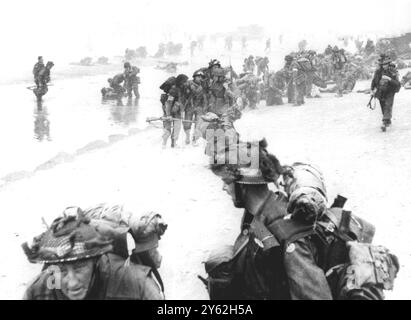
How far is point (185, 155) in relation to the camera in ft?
32.1

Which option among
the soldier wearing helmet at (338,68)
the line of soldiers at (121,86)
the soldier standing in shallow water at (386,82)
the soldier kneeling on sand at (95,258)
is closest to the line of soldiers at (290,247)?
the soldier kneeling on sand at (95,258)

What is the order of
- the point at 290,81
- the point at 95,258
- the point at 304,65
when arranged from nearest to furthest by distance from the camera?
the point at 95,258
the point at 304,65
the point at 290,81

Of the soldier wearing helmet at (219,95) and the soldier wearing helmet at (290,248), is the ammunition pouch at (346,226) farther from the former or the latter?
the soldier wearing helmet at (219,95)

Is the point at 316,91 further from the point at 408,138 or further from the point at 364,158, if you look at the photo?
the point at 364,158

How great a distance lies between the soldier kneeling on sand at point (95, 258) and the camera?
95.7 inches

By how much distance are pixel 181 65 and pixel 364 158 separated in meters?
28.0

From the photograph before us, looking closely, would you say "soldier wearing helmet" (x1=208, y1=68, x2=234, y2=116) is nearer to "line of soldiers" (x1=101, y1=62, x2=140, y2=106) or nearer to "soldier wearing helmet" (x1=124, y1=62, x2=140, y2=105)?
"line of soldiers" (x1=101, y1=62, x2=140, y2=106)

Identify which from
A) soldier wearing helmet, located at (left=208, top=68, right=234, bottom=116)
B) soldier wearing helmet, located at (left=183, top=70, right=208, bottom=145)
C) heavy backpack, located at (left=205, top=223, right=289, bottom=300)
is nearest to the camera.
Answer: heavy backpack, located at (left=205, top=223, right=289, bottom=300)

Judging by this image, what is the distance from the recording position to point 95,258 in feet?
8.26

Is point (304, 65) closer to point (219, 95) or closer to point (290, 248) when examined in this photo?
point (219, 95)

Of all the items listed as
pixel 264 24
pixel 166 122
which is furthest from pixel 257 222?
pixel 264 24

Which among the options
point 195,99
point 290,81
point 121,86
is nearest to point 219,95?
point 195,99

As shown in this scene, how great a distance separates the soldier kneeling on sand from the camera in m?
2.43

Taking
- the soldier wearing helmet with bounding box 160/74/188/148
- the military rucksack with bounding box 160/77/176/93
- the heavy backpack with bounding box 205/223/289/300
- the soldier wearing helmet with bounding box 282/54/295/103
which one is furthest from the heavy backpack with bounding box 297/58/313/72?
the heavy backpack with bounding box 205/223/289/300
